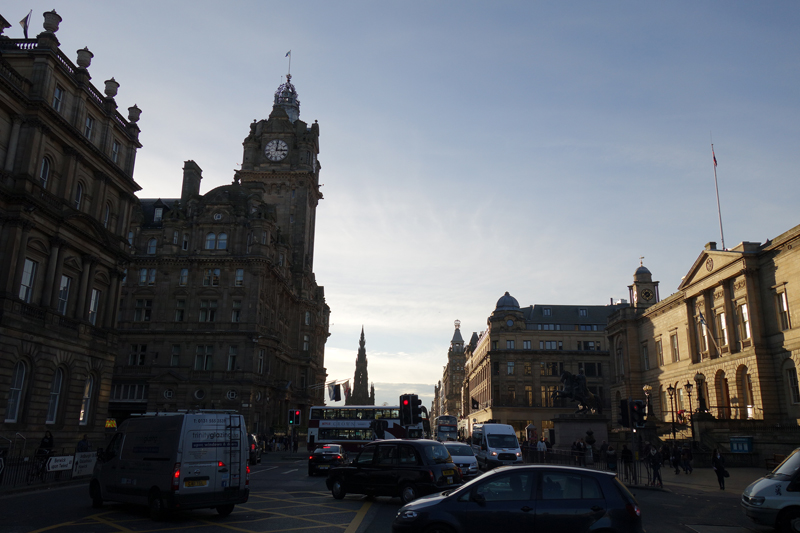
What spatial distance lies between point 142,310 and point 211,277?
749cm

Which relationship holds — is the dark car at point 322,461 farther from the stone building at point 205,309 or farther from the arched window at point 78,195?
the stone building at point 205,309

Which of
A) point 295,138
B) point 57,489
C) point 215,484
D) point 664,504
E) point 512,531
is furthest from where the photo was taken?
point 295,138

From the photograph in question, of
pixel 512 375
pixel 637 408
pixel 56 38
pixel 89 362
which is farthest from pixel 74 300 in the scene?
pixel 512 375

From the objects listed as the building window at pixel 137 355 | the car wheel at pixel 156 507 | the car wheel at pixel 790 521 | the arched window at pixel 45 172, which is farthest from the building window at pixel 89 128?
the car wheel at pixel 790 521

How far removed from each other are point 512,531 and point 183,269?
2080 inches

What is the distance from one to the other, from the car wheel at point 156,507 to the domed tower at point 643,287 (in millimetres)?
63390

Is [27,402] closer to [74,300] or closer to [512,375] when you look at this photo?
[74,300]

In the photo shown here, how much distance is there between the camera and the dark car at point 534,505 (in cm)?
921

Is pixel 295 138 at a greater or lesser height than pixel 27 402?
greater

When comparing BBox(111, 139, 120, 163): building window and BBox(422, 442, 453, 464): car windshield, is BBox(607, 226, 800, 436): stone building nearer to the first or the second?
BBox(422, 442, 453, 464): car windshield

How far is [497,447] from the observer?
3145 centimetres

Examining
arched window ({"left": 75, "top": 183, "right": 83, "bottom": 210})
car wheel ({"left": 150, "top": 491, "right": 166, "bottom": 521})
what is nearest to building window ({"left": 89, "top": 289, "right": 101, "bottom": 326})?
arched window ({"left": 75, "top": 183, "right": 83, "bottom": 210})

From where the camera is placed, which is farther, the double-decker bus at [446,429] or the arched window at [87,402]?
the double-decker bus at [446,429]

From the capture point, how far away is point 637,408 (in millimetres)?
25062
